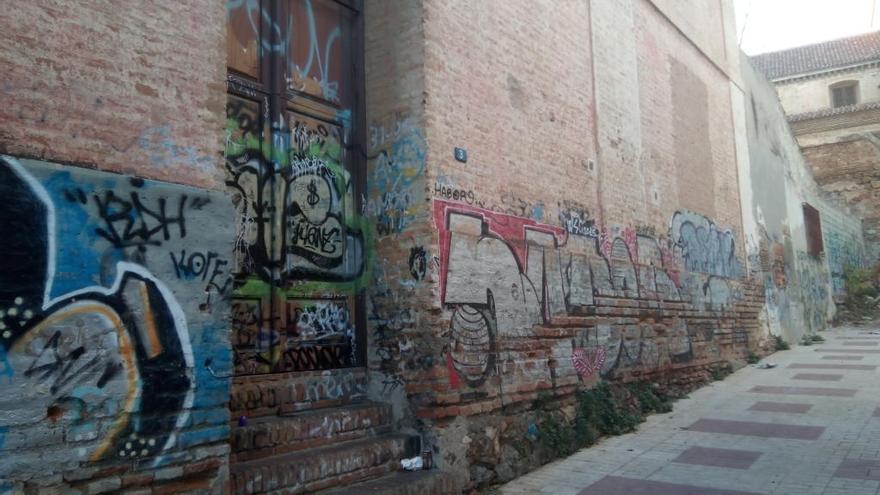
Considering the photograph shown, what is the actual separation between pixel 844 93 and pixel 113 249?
37.0 metres

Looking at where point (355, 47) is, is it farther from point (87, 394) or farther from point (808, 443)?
point (808, 443)

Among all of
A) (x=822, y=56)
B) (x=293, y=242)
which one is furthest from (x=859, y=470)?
(x=822, y=56)

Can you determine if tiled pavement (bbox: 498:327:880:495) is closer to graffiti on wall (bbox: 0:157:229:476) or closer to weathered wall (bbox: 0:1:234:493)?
weathered wall (bbox: 0:1:234:493)

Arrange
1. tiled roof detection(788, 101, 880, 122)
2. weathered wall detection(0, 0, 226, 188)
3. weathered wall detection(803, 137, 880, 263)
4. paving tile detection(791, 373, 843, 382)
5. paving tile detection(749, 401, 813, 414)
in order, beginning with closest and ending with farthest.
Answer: weathered wall detection(0, 0, 226, 188)
paving tile detection(749, 401, 813, 414)
paving tile detection(791, 373, 843, 382)
weathered wall detection(803, 137, 880, 263)
tiled roof detection(788, 101, 880, 122)

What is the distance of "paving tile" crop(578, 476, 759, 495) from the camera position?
493 centimetres

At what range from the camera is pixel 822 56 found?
1332 inches

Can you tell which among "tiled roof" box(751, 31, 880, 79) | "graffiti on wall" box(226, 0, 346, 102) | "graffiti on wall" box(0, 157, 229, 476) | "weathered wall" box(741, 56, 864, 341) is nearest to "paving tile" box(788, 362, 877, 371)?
"weathered wall" box(741, 56, 864, 341)

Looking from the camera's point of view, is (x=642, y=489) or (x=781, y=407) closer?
(x=642, y=489)

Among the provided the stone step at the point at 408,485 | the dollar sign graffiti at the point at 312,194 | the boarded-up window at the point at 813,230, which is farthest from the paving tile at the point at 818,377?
the boarded-up window at the point at 813,230

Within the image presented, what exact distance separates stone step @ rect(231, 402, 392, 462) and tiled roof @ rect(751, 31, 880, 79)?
32240 millimetres

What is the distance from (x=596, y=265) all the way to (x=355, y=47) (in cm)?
363

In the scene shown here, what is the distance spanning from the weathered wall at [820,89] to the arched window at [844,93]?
174 mm

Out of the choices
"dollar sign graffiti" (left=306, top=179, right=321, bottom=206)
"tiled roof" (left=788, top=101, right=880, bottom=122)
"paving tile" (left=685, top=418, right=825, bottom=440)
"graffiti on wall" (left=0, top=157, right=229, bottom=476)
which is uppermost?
"tiled roof" (left=788, top=101, right=880, bottom=122)

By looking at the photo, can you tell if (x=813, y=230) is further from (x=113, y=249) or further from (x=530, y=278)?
(x=113, y=249)
